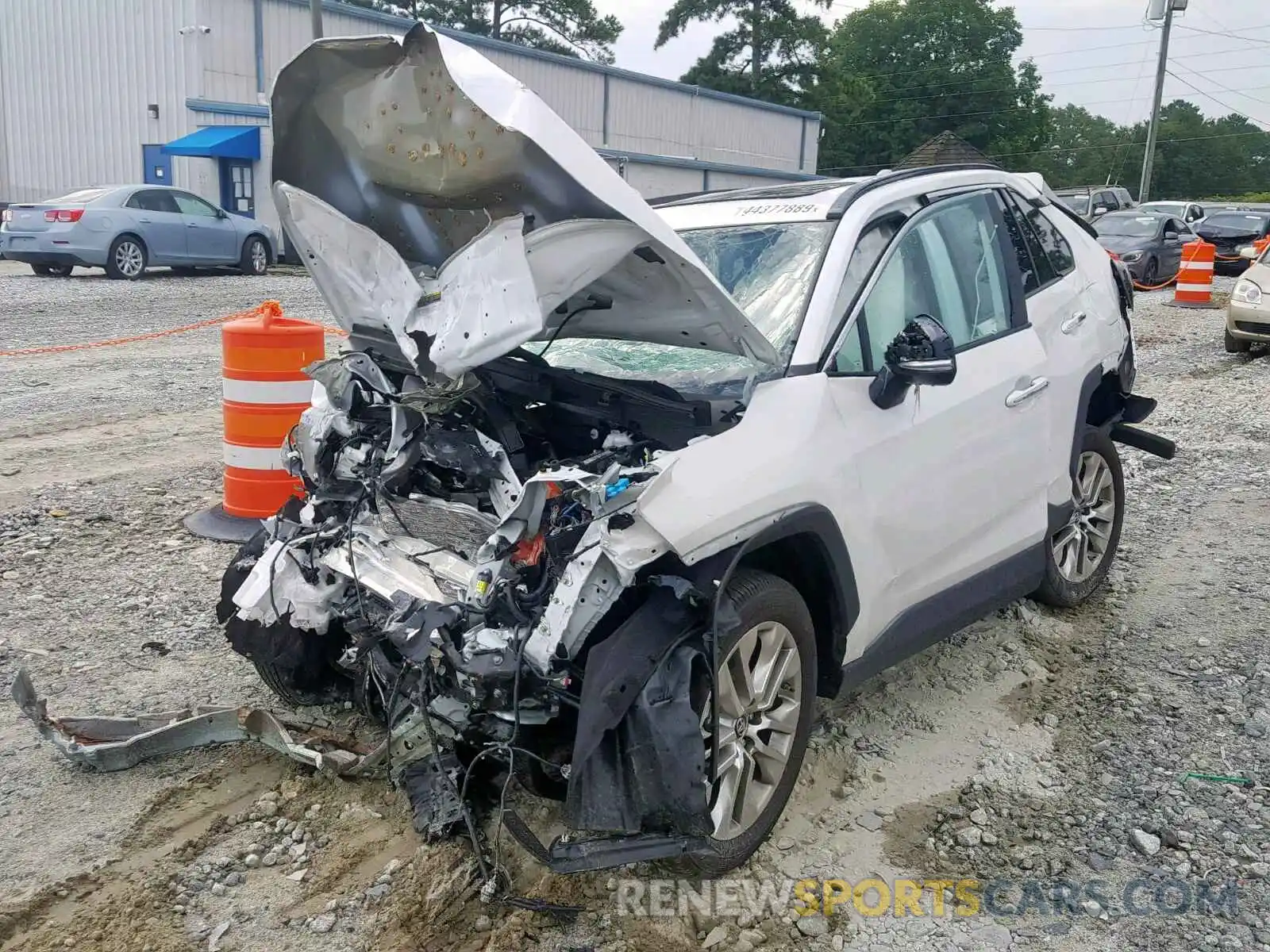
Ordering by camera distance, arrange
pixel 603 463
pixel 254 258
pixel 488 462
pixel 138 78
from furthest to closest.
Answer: pixel 138 78
pixel 254 258
pixel 488 462
pixel 603 463

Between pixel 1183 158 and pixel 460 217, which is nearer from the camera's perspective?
pixel 460 217

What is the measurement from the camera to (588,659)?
2.98 m

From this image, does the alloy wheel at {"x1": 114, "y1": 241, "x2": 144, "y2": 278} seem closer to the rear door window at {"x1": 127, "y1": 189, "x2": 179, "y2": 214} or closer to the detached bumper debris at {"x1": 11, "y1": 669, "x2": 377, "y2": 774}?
the rear door window at {"x1": 127, "y1": 189, "x2": 179, "y2": 214}

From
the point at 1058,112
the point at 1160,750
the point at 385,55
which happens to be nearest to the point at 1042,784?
the point at 1160,750

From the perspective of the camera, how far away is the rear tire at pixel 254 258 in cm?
1988

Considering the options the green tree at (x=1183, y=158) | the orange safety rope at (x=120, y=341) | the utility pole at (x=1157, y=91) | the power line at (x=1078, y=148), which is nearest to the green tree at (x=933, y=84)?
the power line at (x=1078, y=148)

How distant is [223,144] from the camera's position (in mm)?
26453

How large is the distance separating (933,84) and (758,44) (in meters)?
18.4

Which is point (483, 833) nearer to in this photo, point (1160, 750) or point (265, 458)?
point (1160, 750)

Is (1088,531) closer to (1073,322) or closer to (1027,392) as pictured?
(1073,322)

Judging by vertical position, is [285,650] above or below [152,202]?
below

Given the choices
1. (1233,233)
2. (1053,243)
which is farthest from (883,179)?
(1233,233)

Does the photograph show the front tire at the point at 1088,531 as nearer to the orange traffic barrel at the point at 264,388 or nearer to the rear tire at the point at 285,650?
the rear tire at the point at 285,650

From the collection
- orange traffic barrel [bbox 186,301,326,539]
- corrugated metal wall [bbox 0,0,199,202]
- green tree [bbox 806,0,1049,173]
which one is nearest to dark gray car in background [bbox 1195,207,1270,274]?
corrugated metal wall [bbox 0,0,199,202]
